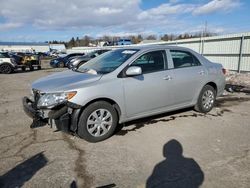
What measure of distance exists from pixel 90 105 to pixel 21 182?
159cm

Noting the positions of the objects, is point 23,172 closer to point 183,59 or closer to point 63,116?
point 63,116

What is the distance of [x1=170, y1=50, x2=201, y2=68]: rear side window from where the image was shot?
5.21m

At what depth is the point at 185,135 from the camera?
4.53 meters

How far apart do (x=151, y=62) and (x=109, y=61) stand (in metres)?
0.89

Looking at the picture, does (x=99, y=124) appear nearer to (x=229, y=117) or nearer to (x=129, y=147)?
(x=129, y=147)

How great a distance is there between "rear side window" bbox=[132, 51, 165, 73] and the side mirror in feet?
0.97

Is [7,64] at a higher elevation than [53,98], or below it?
below

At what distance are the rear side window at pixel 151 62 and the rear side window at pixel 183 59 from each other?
33 centimetres

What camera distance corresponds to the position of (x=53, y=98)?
3982mm

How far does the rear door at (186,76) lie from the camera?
5.13 metres

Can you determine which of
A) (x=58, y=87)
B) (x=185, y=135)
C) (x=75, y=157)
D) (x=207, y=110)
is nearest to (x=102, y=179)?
(x=75, y=157)

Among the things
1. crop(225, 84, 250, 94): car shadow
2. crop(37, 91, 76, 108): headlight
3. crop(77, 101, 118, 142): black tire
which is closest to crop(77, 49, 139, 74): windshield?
crop(77, 101, 118, 142): black tire

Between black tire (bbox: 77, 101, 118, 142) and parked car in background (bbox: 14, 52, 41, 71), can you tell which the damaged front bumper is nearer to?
black tire (bbox: 77, 101, 118, 142)

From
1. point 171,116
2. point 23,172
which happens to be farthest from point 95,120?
point 171,116
